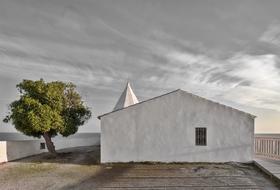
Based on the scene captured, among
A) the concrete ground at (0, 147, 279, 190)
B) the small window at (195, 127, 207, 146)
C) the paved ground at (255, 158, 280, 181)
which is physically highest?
the small window at (195, 127, 207, 146)

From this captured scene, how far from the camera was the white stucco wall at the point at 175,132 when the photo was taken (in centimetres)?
1316

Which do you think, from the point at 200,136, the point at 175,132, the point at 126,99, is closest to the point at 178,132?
the point at 175,132

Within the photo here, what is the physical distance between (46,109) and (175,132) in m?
8.16

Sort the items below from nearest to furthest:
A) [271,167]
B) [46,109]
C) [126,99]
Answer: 1. [271,167]
2. [46,109]
3. [126,99]

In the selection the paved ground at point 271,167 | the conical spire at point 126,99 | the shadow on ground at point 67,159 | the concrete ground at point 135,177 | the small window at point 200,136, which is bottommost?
the shadow on ground at point 67,159

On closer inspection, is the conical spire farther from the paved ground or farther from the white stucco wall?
the paved ground

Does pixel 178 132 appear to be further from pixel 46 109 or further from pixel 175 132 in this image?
pixel 46 109

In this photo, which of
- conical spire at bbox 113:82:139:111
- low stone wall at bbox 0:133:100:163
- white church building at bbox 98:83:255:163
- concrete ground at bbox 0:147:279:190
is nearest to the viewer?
concrete ground at bbox 0:147:279:190

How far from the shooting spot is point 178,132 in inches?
523

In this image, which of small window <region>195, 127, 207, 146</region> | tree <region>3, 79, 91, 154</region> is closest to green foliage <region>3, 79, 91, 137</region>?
tree <region>3, 79, 91, 154</region>

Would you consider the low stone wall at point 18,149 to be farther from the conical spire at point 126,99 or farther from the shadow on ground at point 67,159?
the conical spire at point 126,99

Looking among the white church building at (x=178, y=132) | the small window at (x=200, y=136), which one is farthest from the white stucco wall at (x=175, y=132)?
the small window at (x=200, y=136)

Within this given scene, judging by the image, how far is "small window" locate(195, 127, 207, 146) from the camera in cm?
1322

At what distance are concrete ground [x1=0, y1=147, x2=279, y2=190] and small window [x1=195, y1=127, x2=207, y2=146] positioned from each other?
1105 mm
